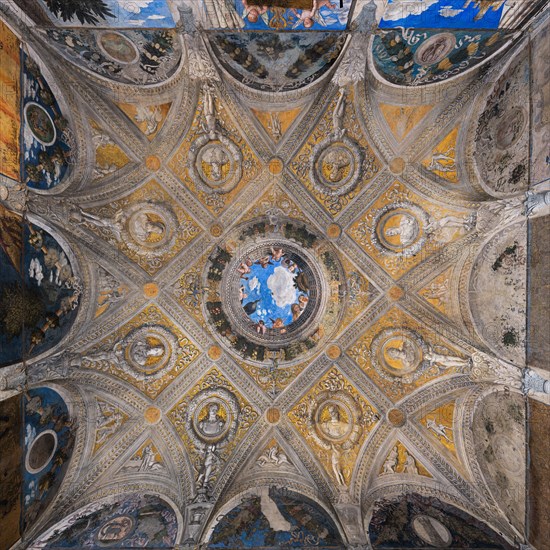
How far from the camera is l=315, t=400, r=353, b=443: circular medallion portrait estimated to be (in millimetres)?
9379

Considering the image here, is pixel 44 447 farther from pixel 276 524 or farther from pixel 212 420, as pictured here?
pixel 276 524

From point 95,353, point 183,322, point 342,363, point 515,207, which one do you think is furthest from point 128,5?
point 342,363

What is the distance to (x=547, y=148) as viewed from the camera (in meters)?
6.00

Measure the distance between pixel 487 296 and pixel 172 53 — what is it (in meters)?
9.85

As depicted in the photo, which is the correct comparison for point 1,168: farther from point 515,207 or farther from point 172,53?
point 515,207

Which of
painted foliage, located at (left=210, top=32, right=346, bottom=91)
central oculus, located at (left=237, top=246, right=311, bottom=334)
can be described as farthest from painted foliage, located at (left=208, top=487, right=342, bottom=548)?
painted foliage, located at (left=210, top=32, right=346, bottom=91)

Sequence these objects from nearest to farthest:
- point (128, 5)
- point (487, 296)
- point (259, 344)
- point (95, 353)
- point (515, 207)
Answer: point (128, 5)
point (515, 207)
point (487, 296)
point (95, 353)
point (259, 344)

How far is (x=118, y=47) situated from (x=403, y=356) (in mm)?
10933

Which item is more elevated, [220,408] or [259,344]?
[259,344]

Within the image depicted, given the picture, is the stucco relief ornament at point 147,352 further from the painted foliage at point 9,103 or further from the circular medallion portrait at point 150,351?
the painted foliage at point 9,103

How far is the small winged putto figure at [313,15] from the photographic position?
5.91 m

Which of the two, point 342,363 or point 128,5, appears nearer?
point 128,5

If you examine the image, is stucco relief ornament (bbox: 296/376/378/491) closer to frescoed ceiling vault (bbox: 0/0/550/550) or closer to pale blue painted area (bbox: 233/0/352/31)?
frescoed ceiling vault (bbox: 0/0/550/550)

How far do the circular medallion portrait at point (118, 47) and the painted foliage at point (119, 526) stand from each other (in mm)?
11470
